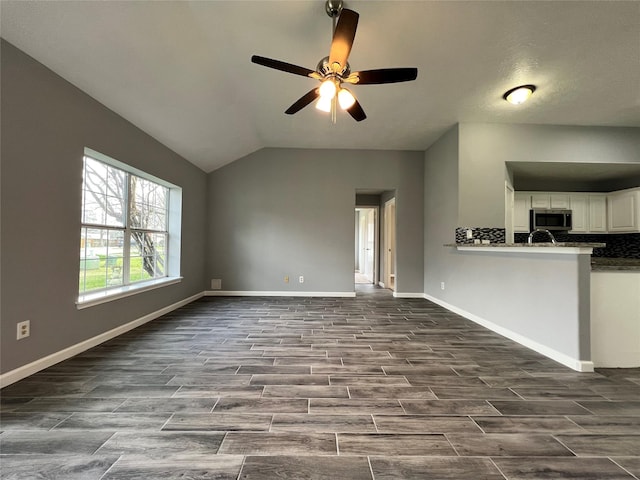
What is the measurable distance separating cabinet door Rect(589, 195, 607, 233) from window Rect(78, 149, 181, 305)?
718cm

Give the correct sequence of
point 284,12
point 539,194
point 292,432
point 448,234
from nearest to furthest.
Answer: point 292,432 → point 284,12 → point 448,234 → point 539,194

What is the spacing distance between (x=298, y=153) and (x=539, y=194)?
4443 millimetres

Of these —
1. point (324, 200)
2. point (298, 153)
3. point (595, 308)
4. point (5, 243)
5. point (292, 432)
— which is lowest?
point (292, 432)

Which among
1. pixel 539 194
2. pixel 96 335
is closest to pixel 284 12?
pixel 96 335

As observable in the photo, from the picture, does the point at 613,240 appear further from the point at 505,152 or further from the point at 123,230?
the point at 123,230

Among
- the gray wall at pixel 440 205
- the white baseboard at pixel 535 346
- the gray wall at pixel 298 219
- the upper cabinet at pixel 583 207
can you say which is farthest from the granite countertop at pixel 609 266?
the gray wall at pixel 298 219

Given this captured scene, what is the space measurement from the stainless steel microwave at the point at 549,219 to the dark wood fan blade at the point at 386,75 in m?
4.05

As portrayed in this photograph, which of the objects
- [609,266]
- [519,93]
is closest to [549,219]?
[519,93]

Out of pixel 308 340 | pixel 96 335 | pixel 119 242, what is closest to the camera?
pixel 96 335

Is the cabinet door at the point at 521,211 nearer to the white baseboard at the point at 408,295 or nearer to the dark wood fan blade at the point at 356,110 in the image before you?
the white baseboard at the point at 408,295

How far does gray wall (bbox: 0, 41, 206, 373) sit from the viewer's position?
6.08 ft

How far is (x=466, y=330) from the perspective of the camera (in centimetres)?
322

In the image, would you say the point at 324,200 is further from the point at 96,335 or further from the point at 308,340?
the point at 96,335

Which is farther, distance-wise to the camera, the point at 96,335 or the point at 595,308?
the point at 96,335
